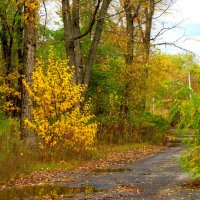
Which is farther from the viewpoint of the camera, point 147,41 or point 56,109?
point 147,41

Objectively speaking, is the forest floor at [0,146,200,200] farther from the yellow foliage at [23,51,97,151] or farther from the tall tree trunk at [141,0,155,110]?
the tall tree trunk at [141,0,155,110]

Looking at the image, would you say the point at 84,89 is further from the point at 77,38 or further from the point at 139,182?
the point at 139,182

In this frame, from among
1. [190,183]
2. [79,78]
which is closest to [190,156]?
[190,183]

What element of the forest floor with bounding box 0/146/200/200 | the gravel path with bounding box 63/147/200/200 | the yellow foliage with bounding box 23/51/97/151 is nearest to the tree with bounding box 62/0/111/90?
the yellow foliage with bounding box 23/51/97/151

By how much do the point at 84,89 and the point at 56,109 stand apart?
496 cm

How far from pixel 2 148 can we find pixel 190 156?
635cm

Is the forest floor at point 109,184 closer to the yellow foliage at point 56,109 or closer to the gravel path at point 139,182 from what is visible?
the gravel path at point 139,182

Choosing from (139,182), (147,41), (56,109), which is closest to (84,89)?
(56,109)

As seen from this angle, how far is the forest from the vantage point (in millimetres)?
14461

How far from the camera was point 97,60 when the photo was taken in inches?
1145

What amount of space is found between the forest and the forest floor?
29.1 inches

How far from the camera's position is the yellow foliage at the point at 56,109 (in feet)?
54.4

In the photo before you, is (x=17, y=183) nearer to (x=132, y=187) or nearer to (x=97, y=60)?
(x=132, y=187)

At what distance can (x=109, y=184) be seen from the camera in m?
12.2
